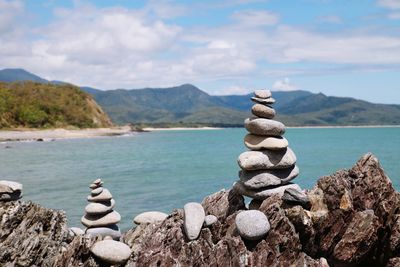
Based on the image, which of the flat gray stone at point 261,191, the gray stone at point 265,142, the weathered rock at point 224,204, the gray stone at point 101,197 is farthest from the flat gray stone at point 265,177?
the gray stone at point 101,197

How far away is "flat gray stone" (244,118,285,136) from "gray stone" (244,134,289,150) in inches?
5.8

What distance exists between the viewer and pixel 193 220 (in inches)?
474

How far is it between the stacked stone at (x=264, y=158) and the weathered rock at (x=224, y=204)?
253mm

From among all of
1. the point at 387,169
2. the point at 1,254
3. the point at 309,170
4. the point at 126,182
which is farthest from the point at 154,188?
the point at 1,254

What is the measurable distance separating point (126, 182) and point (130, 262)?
116ft

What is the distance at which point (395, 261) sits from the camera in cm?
1177

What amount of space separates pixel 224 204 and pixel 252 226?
289cm

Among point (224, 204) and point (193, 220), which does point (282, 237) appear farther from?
point (224, 204)

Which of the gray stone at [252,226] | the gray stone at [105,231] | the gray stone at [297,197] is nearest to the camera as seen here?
the gray stone at [252,226]

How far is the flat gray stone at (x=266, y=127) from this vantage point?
14.7m

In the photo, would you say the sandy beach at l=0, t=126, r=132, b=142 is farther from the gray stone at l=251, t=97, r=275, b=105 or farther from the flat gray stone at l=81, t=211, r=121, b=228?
the gray stone at l=251, t=97, r=275, b=105

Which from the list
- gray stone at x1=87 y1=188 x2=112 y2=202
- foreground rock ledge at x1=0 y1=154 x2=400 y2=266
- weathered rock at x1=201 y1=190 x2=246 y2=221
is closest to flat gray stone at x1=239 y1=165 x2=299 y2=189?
weathered rock at x1=201 y1=190 x2=246 y2=221

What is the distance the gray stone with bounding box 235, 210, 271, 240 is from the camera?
11523 mm

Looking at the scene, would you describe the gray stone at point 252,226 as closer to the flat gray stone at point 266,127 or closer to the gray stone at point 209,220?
the gray stone at point 209,220
